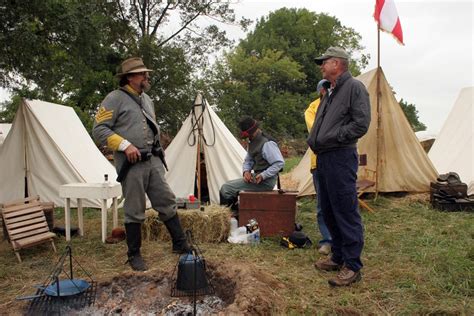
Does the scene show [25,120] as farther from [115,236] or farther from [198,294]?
[198,294]

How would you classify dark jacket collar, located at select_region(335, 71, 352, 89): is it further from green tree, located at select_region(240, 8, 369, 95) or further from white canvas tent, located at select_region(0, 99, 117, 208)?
green tree, located at select_region(240, 8, 369, 95)

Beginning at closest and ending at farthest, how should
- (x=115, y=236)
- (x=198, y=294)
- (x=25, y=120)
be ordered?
1. (x=198, y=294)
2. (x=115, y=236)
3. (x=25, y=120)

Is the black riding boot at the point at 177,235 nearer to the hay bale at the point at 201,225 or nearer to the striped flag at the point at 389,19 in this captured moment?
the hay bale at the point at 201,225

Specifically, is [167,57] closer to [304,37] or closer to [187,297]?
[187,297]

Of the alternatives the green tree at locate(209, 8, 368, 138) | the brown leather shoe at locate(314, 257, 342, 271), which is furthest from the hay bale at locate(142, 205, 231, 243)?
the green tree at locate(209, 8, 368, 138)

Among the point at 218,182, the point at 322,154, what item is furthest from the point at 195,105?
→ the point at 322,154

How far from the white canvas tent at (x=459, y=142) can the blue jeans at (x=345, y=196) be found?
4.24 m

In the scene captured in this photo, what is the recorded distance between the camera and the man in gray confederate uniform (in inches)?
140

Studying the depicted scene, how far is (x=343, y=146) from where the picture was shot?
3066 mm

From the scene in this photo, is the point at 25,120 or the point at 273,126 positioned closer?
the point at 25,120

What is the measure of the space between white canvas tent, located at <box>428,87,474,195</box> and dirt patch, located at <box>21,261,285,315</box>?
189 inches

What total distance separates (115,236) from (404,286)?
2.88m

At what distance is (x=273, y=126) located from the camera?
2689 centimetres

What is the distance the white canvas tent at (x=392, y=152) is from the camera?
272 inches
